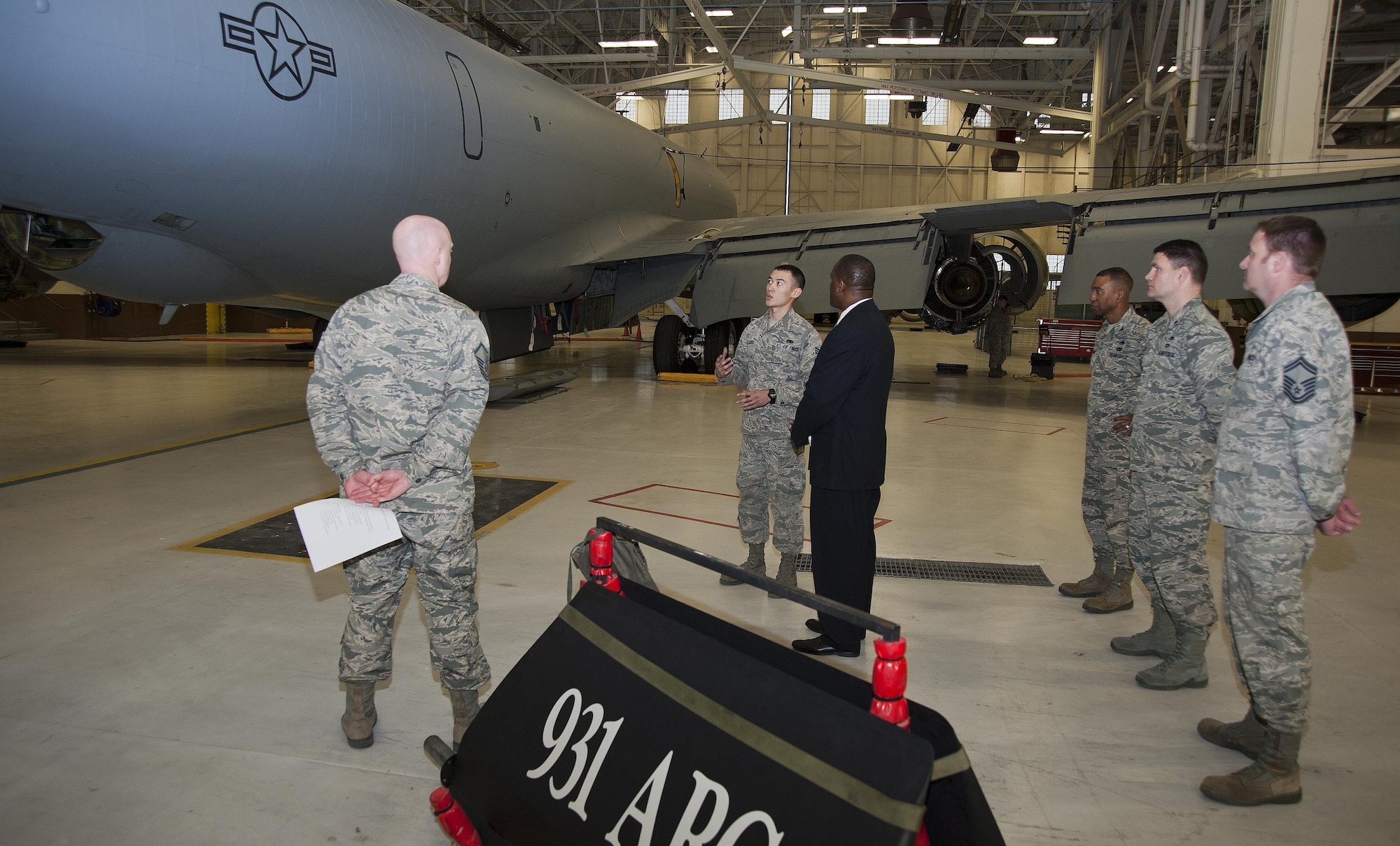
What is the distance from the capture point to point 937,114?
35.0 metres

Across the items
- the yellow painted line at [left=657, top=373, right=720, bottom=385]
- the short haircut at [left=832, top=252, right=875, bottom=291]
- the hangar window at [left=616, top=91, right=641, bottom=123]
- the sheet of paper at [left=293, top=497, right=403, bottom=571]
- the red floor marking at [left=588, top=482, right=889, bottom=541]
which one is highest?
the hangar window at [left=616, top=91, right=641, bottom=123]

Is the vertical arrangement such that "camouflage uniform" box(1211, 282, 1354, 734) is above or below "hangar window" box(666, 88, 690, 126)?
below

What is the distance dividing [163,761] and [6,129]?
442 cm

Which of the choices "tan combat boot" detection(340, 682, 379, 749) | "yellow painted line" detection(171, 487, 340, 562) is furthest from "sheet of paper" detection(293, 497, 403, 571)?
"yellow painted line" detection(171, 487, 340, 562)

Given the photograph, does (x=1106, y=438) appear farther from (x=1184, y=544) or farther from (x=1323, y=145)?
(x=1323, y=145)

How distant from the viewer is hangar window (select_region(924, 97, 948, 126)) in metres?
34.8

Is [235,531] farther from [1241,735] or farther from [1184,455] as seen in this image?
[1241,735]

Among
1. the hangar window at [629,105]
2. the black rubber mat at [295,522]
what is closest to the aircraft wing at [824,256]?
the black rubber mat at [295,522]

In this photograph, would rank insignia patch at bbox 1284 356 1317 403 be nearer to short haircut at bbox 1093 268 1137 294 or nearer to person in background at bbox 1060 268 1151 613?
person in background at bbox 1060 268 1151 613

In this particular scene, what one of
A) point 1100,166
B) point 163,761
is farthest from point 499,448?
point 1100,166

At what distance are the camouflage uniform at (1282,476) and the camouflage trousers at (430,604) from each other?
2.58 metres

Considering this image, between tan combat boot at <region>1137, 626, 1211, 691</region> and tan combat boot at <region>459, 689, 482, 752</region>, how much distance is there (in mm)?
2719

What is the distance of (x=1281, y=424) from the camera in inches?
107

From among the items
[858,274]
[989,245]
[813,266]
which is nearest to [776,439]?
[858,274]
